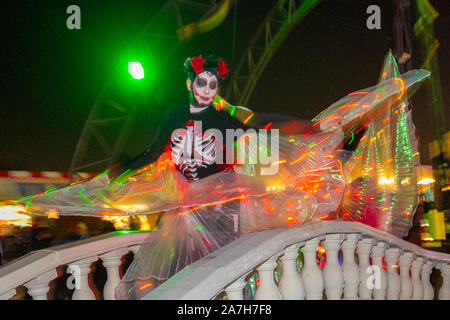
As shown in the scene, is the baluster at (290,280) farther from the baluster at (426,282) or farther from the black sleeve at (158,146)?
the baluster at (426,282)

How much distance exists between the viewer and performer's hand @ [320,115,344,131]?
2.23 meters

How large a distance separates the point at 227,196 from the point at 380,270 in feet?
3.59

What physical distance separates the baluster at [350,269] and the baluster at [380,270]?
9.0 inches

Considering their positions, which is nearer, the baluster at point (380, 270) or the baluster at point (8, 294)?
the baluster at point (8, 294)

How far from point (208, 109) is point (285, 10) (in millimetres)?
6833

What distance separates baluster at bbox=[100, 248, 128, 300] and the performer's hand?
1665mm

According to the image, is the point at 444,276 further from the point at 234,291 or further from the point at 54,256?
the point at 54,256

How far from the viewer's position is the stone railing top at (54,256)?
189cm

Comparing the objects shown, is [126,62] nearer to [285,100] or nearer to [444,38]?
[285,100]

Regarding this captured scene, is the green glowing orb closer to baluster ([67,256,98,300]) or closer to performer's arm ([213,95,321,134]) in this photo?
performer's arm ([213,95,321,134])

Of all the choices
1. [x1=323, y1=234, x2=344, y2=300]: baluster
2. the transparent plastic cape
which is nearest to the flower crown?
the transparent plastic cape

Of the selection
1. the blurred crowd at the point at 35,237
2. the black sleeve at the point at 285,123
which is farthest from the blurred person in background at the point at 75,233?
the black sleeve at the point at 285,123

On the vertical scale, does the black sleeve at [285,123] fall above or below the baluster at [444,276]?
above
